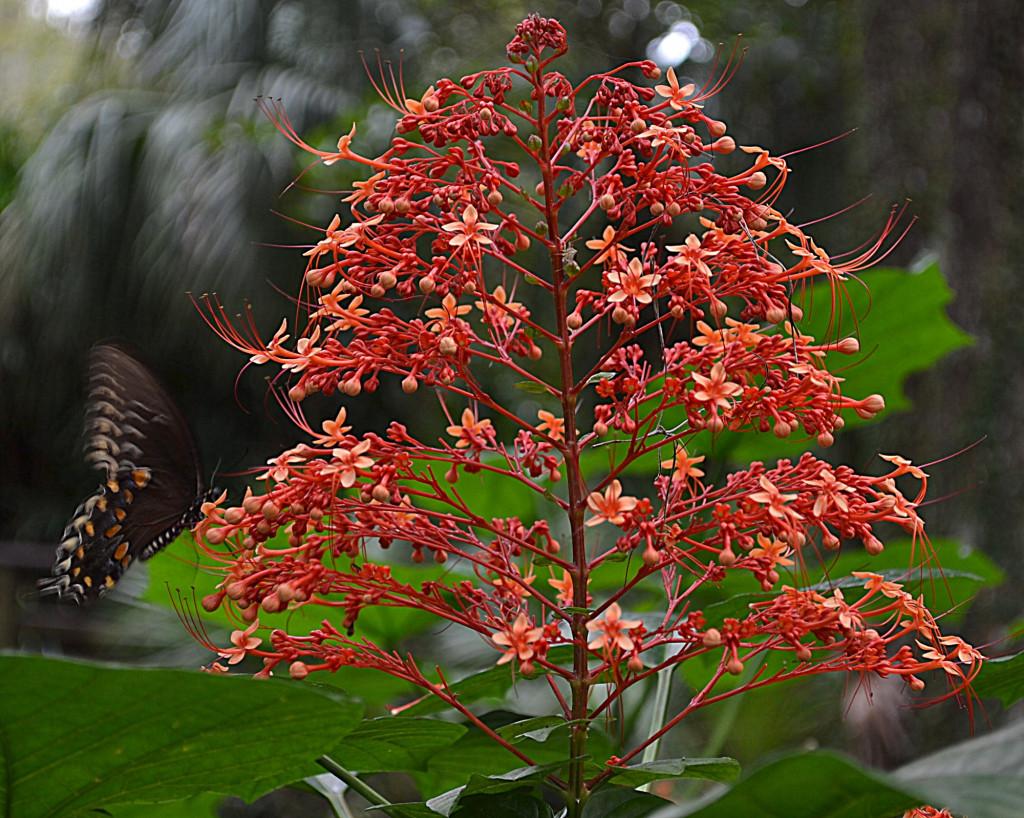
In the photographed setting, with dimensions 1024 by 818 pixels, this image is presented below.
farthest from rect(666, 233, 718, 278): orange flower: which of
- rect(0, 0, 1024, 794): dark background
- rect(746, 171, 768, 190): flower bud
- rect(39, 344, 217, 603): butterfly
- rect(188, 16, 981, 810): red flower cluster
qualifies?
rect(0, 0, 1024, 794): dark background

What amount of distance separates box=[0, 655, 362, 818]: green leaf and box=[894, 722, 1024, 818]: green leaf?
0.28 m

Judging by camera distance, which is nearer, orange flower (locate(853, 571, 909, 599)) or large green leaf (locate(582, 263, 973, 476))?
orange flower (locate(853, 571, 909, 599))

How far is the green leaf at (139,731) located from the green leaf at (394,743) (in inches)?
5.1

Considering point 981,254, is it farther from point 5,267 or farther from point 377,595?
point 5,267

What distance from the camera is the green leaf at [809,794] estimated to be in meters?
0.47

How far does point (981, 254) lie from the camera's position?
2.09 meters

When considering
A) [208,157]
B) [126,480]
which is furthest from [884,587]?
[208,157]

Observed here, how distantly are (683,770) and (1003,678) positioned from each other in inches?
13.2

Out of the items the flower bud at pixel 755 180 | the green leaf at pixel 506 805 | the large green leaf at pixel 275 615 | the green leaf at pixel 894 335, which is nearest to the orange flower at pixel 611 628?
the green leaf at pixel 506 805

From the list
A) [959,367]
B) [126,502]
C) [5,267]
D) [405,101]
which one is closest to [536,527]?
[405,101]

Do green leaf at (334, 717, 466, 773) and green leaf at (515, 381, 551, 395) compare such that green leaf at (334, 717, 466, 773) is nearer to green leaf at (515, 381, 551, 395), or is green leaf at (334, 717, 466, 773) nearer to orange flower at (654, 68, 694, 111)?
green leaf at (515, 381, 551, 395)

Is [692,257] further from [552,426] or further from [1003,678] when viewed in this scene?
[1003,678]

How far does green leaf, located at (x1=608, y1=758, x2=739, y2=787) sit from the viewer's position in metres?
0.69

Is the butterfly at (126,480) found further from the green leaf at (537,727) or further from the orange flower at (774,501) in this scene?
the orange flower at (774,501)
